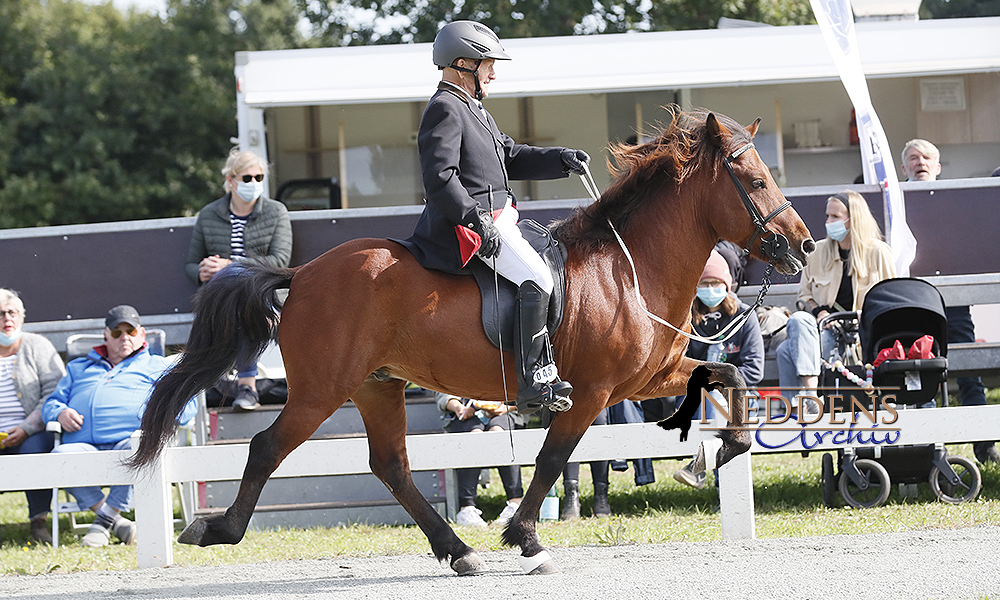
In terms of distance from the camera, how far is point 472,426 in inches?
303

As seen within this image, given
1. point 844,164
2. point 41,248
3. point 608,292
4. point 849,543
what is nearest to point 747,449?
point 849,543

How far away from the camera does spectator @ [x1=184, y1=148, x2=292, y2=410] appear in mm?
8172

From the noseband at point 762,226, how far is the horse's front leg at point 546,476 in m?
1.09

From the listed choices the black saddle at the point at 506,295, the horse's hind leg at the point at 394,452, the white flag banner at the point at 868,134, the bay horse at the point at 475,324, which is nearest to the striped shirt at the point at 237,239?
the bay horse at the point at 475,324

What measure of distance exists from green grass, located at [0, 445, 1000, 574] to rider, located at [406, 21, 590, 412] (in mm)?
1747

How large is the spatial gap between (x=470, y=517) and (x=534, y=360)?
2.78 metres

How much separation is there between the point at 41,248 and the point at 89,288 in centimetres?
51

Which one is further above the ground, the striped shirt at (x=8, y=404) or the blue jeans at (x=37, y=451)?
the striped shirt at (x=8, y=404)

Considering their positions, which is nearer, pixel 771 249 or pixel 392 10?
pixel 771 249

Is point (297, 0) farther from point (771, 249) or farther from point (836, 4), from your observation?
point (771, 249)

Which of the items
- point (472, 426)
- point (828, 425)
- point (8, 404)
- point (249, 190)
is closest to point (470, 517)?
point (472, 426)

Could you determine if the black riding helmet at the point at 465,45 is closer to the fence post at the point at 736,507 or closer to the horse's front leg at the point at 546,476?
the horse's front leg at the point at 546,476

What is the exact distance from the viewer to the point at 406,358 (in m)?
5.09

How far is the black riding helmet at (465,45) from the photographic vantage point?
507 cm
